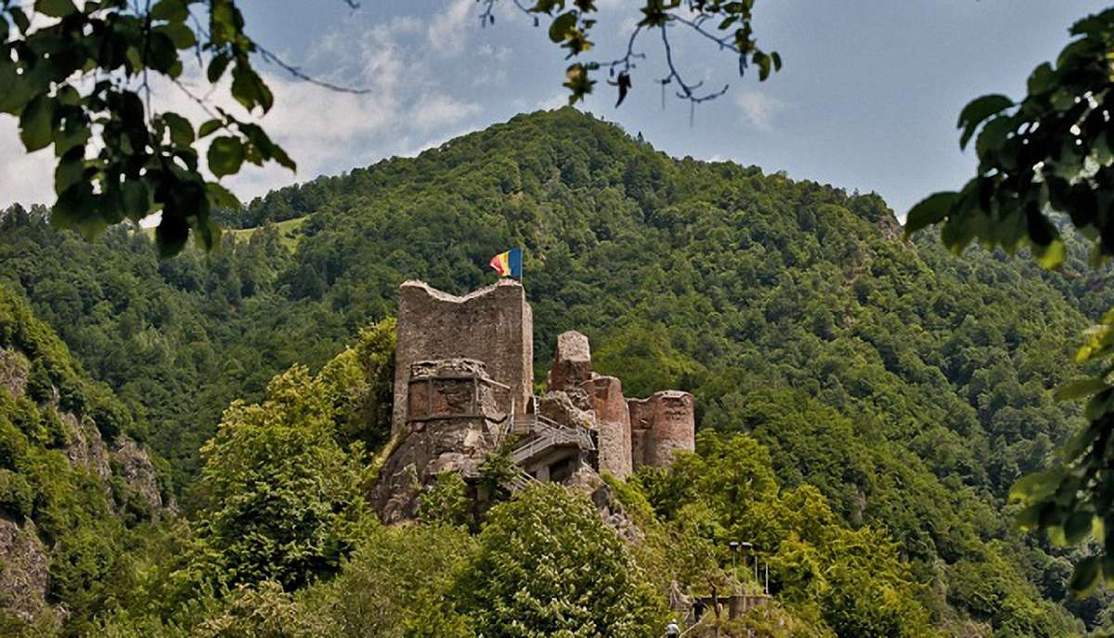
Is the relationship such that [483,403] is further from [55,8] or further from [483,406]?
[55,8]

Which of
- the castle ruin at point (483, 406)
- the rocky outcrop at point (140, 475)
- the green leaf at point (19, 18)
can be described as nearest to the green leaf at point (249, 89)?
the green leaf at point (19, 18)

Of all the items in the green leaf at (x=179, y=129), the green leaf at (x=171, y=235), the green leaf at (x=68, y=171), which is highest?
the green leaf at (x=179, y=129)

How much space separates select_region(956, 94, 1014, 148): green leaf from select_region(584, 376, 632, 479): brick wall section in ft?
127

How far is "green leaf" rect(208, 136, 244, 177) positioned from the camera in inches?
219

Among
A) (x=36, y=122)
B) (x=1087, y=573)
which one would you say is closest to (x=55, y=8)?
(x=36, y=122)

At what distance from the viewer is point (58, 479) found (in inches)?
3573

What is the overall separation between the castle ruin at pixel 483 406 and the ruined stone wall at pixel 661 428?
1.92m

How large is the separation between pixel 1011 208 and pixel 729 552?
39425 mm

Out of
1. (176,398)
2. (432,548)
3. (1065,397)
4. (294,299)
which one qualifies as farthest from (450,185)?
(1065,397)

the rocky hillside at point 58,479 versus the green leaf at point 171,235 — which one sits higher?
the rocky hillside at point 58,479

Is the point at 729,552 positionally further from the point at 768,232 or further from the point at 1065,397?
the point at 768,232

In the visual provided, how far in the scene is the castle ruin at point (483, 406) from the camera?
39.5m

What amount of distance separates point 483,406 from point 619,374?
1639 inches

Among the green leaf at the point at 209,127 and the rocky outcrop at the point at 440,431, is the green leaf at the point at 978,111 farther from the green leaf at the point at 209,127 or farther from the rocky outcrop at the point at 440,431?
the rocky outcrop at the point at 440,431
